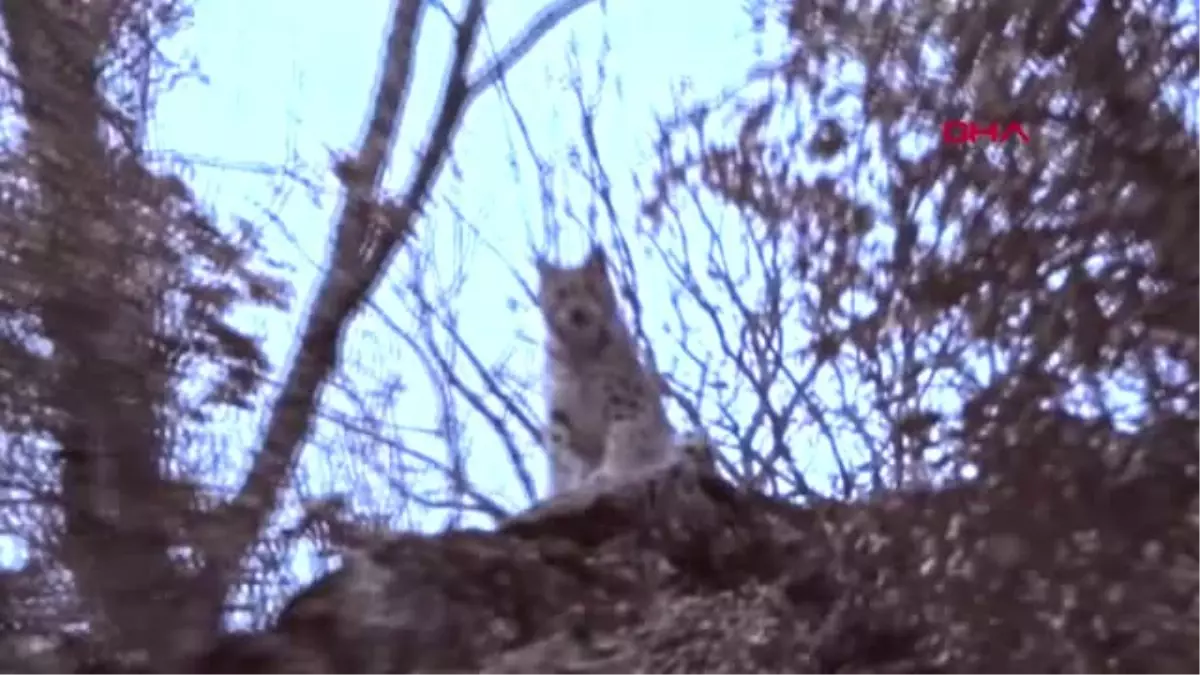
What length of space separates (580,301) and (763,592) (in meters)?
2.35

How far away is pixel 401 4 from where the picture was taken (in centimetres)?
446

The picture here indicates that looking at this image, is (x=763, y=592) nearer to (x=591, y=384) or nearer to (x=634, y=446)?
(x=634, y=446)

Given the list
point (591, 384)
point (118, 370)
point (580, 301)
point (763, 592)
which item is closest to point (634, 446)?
point (580, 301)

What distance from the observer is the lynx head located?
5.05 metres

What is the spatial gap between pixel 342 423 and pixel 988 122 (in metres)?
0.77

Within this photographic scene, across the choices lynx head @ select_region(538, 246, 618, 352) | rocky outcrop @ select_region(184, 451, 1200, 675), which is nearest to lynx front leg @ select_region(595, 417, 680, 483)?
lynx head @ select_region(538, 246, 618, 352)

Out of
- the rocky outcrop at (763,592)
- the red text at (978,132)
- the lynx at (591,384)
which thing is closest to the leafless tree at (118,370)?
the rocky outcrop at (763,592)

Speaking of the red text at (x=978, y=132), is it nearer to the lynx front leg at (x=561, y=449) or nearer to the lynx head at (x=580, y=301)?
the lynx head at (x=580, y=301)

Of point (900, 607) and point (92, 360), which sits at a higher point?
point (92, 360)

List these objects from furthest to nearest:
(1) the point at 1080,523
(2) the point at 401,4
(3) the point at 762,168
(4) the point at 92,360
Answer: (2) the point at 401,4, (3) the point at 762,168, (1) the point at 1080,523, (4) the point at 92,360

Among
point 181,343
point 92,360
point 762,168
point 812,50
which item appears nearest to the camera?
point 92,360

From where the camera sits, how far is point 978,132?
191 cm

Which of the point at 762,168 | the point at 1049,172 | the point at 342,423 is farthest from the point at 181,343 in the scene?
the point at 762,168

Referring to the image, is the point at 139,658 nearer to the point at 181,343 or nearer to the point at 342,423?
the point at 181,343
